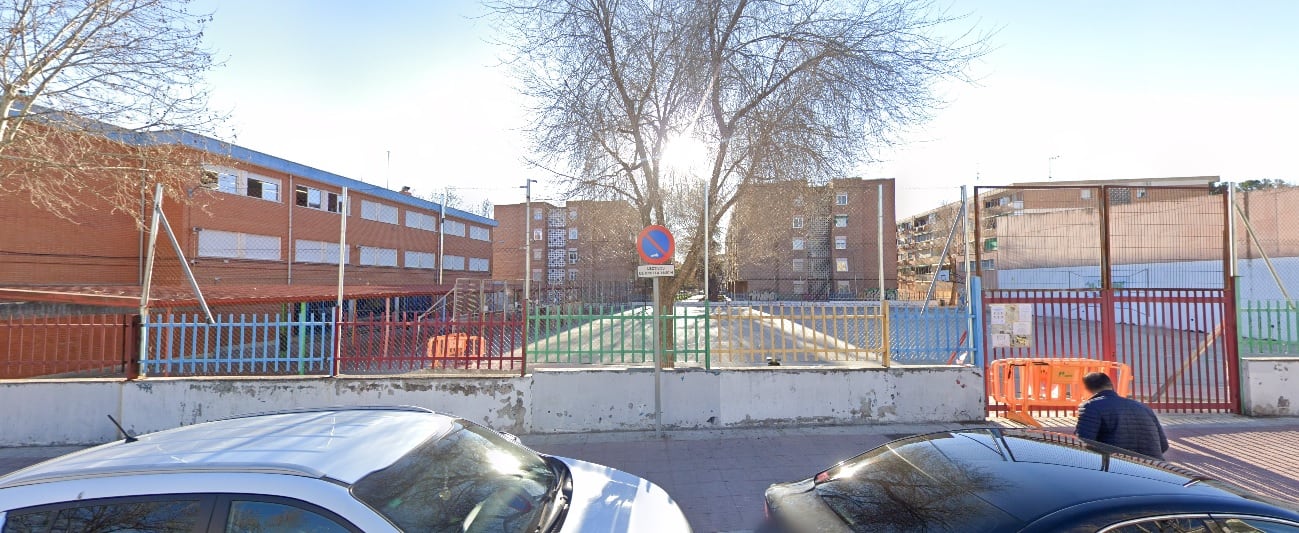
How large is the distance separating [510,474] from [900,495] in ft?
5.97

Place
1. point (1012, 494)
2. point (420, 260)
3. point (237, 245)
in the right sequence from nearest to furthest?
1. point (1012, 494)
2. point (237, 245)
3. point (420, 260)

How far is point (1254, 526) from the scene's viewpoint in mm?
1886

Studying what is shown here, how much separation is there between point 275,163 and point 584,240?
55.9 ft

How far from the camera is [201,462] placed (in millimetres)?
1979

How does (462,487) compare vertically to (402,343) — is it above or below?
below

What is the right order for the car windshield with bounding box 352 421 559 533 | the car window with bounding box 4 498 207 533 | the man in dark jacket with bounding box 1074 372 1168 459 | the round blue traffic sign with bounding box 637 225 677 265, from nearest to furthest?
the car window with bounding box 4 498 207 533 < the car windshield with bounding box 352 421 559 533 < the man in dark jacket with bounding box 1074 372 1168 459 < the round blue traffic sign with bounding box 637 225 677 265

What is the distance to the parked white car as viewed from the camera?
1836mm

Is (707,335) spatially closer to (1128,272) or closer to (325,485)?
(325,485)

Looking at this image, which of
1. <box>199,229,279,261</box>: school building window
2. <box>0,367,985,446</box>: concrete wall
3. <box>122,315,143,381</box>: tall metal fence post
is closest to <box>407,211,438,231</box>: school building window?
<box>199,229,279,261</box>: school building window

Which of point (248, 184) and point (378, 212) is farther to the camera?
point (378, 212)

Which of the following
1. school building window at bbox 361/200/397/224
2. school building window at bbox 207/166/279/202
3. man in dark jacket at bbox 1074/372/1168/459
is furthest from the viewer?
school building window at bbox 361/200/397/224

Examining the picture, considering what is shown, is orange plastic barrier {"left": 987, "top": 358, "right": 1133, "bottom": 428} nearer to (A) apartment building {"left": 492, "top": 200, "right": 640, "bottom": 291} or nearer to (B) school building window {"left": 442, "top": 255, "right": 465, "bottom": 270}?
(A) apartment building {"left": 492, "top": 200, "right": 640, "bottom": 291}

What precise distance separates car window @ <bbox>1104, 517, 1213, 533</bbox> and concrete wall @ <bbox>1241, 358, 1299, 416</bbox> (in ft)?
26.7

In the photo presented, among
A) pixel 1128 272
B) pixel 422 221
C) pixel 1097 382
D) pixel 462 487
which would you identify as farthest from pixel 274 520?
pixel 422 221
